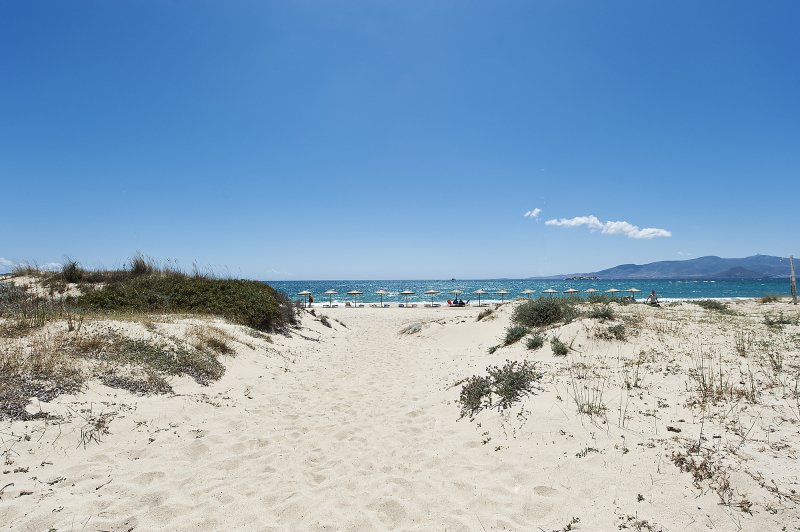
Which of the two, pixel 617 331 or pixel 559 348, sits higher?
pixel 617 331

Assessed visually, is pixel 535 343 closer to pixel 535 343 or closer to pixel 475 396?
pixel 535 343

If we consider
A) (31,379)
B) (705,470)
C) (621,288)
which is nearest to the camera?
(705,470)

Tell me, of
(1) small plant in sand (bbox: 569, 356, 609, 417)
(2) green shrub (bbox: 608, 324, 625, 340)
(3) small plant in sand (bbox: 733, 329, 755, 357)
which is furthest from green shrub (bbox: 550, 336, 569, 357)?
(3) small plant in sand (bbox: 733, 329, 755, 357)

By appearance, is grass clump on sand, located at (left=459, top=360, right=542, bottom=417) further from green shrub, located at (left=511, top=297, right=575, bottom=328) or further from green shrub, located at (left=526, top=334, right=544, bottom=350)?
green shrub, located at (left=511, top=297, right=575, bottom=328)

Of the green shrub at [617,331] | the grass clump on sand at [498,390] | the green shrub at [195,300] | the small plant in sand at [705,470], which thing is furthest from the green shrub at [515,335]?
the green shrub at [195,300]

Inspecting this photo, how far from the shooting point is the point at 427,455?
466 centimetres

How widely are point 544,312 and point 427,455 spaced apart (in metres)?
9.15

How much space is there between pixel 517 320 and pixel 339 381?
7.52 m

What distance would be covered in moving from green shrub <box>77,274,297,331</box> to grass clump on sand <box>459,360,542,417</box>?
9471mm

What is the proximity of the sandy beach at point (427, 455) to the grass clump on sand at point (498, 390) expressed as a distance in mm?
187

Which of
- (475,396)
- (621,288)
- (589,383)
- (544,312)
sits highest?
(544,312)

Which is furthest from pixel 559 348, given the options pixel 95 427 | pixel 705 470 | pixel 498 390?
pixel 95 427

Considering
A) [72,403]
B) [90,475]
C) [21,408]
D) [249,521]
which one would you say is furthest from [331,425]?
[21,408]

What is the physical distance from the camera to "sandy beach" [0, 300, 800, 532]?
126 inches
